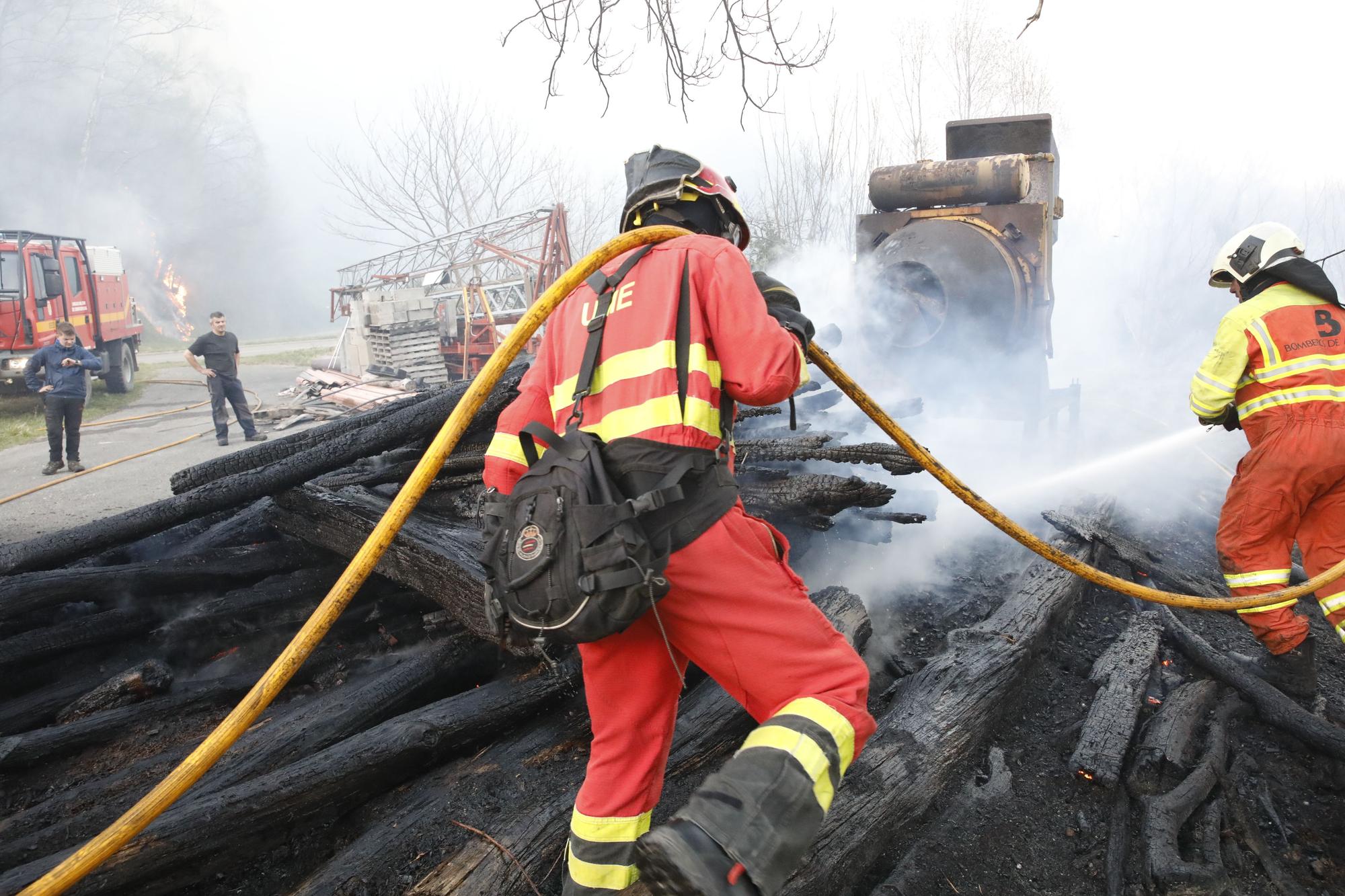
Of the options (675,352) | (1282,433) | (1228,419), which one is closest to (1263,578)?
(1282,433)

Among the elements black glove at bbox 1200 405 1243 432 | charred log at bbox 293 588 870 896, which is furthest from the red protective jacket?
black glove at bbox 1200 405 1243 432

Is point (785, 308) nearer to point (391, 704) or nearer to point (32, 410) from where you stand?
point (391, 704)

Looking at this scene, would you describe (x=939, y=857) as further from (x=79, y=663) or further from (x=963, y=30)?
(x=963, y=30)

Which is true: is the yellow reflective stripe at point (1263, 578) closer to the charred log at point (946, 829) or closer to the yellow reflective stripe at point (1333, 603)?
the yellow reflective stripe at point (1333, 603)

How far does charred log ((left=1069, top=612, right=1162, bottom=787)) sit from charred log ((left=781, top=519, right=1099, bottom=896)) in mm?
313

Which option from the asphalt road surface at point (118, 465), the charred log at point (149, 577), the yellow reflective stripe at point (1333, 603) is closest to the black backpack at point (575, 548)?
the charred log at point (149, 577)

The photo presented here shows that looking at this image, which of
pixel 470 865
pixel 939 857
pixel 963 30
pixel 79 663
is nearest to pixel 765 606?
pixel 470 865

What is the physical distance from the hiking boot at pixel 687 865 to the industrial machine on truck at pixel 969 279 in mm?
6875

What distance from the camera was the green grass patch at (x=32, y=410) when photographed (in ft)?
41.5

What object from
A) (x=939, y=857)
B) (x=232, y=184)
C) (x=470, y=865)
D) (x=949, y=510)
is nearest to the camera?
(x=470, y=865)

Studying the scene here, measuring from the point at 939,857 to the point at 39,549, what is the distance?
4165 millimetres

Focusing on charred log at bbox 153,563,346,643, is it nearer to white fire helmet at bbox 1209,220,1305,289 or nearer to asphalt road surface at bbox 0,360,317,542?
asphalt road surface at bbox 0,360,317,542

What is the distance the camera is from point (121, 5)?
35.6 m

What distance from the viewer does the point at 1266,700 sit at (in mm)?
3564
